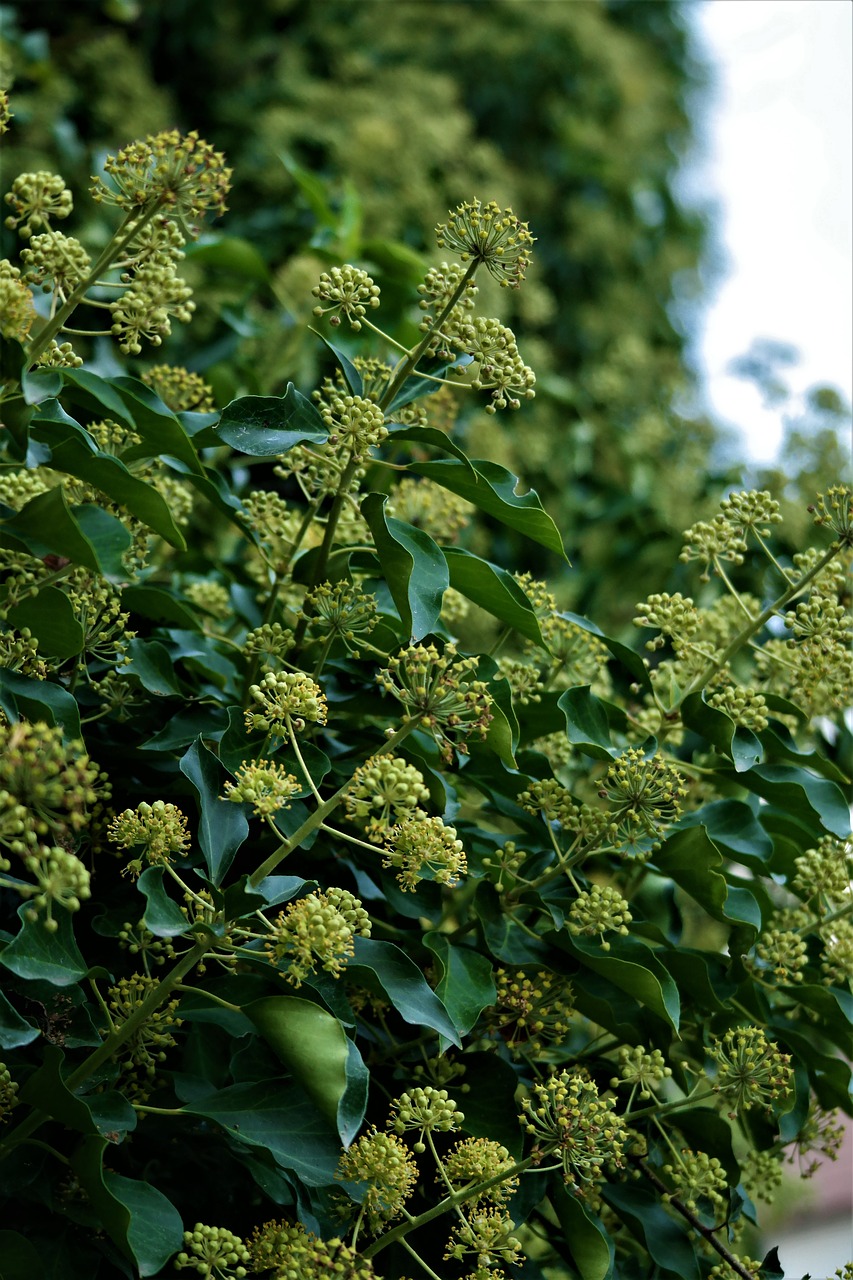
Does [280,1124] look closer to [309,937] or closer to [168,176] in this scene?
[309,937]

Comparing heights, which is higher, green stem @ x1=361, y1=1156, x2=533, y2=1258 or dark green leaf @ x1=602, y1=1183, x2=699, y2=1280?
green stem @ x1=361, y1=1156, x2=533, y2=1258

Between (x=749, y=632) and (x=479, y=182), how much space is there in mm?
2620

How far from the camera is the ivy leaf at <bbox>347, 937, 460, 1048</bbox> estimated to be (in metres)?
0.88

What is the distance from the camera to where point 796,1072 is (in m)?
1.19

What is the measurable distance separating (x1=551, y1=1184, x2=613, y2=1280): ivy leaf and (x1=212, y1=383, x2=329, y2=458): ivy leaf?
68 cm

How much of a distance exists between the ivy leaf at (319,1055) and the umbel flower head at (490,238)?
60 cm

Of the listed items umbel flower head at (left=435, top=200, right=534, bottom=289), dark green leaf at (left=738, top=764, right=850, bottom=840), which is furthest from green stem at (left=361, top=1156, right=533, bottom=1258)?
umbel flower head at (left=435, top=200, right=534, bottom=289)

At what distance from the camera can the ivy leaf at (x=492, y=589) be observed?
99 cm

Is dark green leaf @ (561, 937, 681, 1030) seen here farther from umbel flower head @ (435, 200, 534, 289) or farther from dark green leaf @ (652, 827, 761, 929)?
umbel flower head @ (435, 200, 534, 289)

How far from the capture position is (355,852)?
108cm

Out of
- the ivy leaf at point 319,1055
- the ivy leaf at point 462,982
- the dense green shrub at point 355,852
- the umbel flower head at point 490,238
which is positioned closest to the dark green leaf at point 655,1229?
the dense green shrub at point 355,852

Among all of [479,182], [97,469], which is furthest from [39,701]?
[479,182]

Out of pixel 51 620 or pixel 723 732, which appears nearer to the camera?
pixel 51 620

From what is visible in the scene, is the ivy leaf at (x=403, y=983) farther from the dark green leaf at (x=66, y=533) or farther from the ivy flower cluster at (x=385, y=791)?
the dark green leaf at (x=66, y=533)
